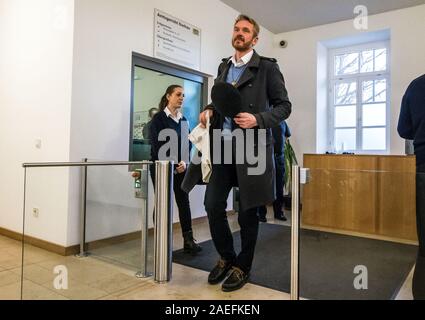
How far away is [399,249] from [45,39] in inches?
135

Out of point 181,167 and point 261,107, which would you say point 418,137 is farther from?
point 181,167

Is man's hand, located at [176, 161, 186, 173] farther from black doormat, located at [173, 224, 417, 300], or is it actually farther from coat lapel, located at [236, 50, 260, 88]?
coat lapel, located at [236, 50, 260, 88]

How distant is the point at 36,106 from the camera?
307 cm

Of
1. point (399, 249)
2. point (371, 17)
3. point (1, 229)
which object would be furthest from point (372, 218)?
point (1, 229)

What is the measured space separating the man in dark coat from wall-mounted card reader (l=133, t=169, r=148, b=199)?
0.49 meters

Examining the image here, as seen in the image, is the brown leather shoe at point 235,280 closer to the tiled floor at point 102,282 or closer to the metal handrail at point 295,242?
the tiled floor at point 102,282

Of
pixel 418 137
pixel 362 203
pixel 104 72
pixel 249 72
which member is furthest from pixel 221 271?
pixel 104 72

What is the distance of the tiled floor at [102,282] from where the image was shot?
6.47 feet

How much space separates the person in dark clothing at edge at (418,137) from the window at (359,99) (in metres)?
3.07

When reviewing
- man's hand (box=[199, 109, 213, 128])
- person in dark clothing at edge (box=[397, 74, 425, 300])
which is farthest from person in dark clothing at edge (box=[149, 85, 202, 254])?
person in dark clothing at edge (box=[397, 74, 425, 300])

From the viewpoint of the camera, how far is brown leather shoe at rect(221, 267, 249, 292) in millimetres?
2010

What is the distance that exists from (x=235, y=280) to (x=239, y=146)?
81 centimetres

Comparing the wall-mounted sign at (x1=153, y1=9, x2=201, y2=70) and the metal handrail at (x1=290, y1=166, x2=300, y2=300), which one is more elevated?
the wall-mounted sign at (x1=153, y1=9, x2=201, y2=70)
